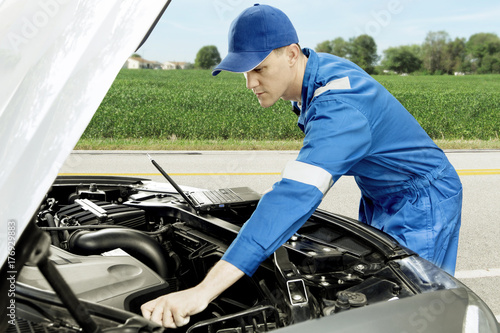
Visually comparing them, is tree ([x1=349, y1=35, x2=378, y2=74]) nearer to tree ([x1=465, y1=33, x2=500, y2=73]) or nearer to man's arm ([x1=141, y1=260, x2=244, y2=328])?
tree ([x1=465, y1=33, x2=500, y2=73])

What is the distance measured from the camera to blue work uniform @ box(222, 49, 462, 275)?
1433mm

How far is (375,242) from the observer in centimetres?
175

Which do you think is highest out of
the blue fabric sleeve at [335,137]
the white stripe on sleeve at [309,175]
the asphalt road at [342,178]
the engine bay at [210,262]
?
the blue fabric sleeve at [335,137]

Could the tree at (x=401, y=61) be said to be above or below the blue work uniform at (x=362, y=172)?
above

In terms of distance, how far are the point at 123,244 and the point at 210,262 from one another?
1.08 ft

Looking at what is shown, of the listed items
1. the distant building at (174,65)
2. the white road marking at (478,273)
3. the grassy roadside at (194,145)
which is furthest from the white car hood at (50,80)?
the distant building at (174,65)

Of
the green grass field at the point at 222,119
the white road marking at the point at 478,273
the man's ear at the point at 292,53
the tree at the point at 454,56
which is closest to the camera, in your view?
the man's ear at the point at 292,53

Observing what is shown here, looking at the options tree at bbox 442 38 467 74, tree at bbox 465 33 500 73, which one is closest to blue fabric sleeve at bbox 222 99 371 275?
tree at bbox 442 38 467 74

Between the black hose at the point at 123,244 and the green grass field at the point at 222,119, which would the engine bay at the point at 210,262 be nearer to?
the black hose at the point at 123,244

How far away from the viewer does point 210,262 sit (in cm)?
179

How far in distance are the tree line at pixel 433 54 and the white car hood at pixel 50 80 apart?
2646 centimetres

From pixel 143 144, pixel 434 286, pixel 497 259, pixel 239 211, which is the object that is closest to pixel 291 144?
pixel 143 144

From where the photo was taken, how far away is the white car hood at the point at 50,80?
2.88ft

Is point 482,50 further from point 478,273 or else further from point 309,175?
point 309,175
